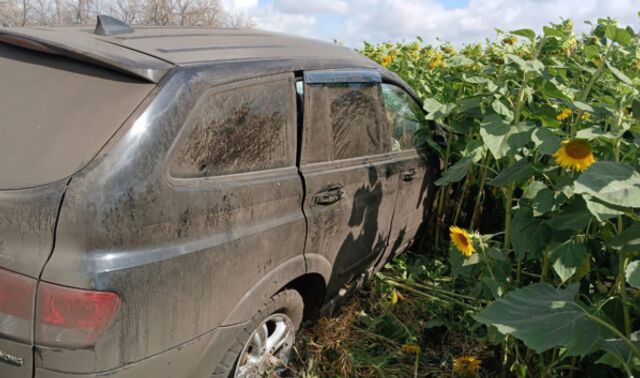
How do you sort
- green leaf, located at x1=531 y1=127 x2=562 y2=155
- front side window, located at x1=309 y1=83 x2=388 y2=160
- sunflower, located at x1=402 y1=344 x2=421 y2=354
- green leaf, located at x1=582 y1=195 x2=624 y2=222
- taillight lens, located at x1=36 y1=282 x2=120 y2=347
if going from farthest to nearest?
sunflower, located at x1=402 y1=344 x2=421 y2=354, front side window, located at x1=309 y1=83 x2=388 y2=160, green leaf, located at x1=531 y1=127 x2=562 y2=155, green leaf, located at x1=582 y1=195 x2=624 y2=222, taillight lens, located at x1=36 y1=282 x2=120 y2=347

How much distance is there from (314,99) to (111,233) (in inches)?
49.1

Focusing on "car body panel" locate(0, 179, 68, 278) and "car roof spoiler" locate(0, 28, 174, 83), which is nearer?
"car body panel" locate(0, 179, 68, 278)

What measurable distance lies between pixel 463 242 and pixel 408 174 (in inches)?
43.7

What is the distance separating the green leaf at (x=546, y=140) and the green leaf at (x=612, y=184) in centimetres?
49

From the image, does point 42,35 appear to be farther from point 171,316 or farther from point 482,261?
point 482,261

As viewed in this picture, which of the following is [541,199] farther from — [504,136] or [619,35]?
[619,35]

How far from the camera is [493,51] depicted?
15.0 feet

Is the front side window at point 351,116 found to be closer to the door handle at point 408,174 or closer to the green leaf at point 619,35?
the door handle at point 408,174

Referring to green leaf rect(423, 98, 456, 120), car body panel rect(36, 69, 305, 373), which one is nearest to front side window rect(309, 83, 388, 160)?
green leaf rect(423, 98, 456, 120)

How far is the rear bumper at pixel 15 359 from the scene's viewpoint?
1814 mm

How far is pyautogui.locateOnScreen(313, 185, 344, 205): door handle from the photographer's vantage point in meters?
2.72

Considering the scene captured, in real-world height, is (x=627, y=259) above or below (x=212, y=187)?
below

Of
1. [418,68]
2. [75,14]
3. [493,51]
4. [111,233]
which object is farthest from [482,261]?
[75,14]

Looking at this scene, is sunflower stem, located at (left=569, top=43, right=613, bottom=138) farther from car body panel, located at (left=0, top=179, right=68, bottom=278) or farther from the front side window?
car body panel, located at (left=0, top=179, right=68, bottom=278)
